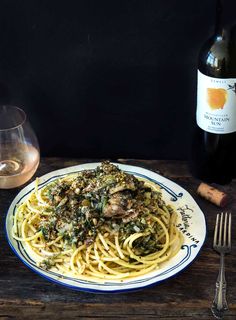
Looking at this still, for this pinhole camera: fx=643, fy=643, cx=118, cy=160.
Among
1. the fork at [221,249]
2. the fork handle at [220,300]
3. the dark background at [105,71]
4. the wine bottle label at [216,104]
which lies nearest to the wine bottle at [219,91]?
the wine bottle label at [216,104]

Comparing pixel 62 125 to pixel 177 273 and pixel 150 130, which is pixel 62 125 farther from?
pixel 177 273

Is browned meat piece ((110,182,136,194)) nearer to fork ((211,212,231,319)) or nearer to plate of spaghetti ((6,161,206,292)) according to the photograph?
plate of spaghetti ((6,161,206,292))

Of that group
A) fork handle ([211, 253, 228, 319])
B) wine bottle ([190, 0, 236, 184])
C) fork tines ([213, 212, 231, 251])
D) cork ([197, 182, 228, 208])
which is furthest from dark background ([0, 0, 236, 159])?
fork handle ([211, 253, 228, 319])

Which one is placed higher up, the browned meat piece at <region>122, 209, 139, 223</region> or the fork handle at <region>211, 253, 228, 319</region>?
the browned meat piece at <region>122, 209, 139, 223</region>

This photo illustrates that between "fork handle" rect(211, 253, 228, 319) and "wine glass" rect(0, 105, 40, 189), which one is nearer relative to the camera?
"fork handle" rect(211, 253, 228, 319)

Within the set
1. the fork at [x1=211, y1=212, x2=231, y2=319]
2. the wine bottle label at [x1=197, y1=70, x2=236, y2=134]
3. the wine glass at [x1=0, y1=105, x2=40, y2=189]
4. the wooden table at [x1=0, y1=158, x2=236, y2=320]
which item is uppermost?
the wine bottle label at [x1=197, y1=70, x2=236, y2=134]

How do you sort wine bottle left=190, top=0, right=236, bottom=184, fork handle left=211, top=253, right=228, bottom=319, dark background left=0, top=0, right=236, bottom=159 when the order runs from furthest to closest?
dark background left=0, top=0, right=236, bottom=159, wine bottle left=190, top=0, right=236, bottom=184, fork handle left=211, top=253, right=228, bottom=319

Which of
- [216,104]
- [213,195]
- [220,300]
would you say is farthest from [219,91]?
[220,300]
